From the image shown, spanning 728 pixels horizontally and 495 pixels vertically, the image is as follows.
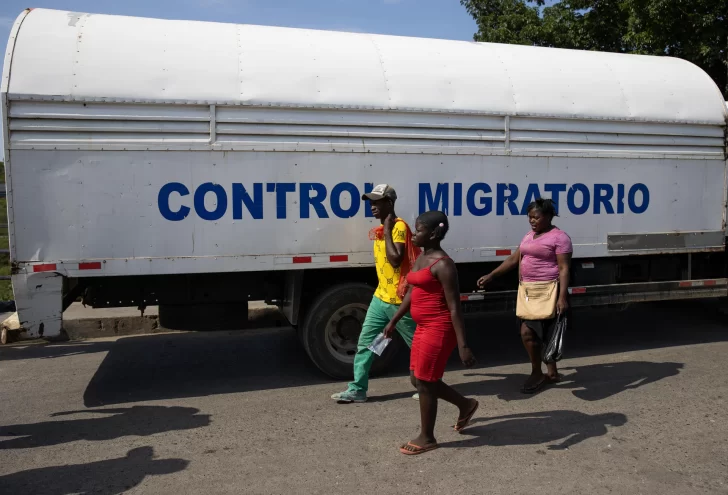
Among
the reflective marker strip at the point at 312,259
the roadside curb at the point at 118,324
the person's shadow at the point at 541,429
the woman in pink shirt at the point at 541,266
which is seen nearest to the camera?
the person's shadow at the point at 541,429

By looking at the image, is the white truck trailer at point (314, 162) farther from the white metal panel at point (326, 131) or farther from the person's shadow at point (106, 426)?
the person's shadow at point (106, 426)

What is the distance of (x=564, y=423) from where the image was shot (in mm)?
4973

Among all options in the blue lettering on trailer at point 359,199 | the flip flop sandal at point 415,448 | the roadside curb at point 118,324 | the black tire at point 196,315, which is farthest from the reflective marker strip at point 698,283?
the black tire at point 196,315

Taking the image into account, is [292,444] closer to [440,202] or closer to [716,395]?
[440,202]

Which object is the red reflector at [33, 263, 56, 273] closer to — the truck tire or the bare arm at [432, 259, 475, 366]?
the truck tire

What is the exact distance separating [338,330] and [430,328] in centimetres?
203

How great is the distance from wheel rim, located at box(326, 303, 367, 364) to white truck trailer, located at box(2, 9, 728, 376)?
0.06 feet

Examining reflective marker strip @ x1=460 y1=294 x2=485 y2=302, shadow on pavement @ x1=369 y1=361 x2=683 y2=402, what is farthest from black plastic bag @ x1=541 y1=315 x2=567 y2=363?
reflective marker strip @ x1=460 y1=294 x2=485 y2=302

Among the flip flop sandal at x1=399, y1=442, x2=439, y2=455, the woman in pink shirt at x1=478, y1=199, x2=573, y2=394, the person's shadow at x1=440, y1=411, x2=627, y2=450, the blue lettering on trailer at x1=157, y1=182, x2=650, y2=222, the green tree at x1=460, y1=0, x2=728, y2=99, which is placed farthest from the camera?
the green tree at x1=460, y1=0, x2=728, y2=99

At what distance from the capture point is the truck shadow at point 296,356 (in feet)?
19.6

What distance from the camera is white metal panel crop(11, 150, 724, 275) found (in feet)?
17.4

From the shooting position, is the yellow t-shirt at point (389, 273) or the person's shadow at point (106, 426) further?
the yellow t-shirt at point (389, 273)

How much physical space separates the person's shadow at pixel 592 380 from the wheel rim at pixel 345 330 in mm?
1071

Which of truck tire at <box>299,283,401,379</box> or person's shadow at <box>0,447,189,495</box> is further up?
truck tire at <box>299,283,401,379</box>
